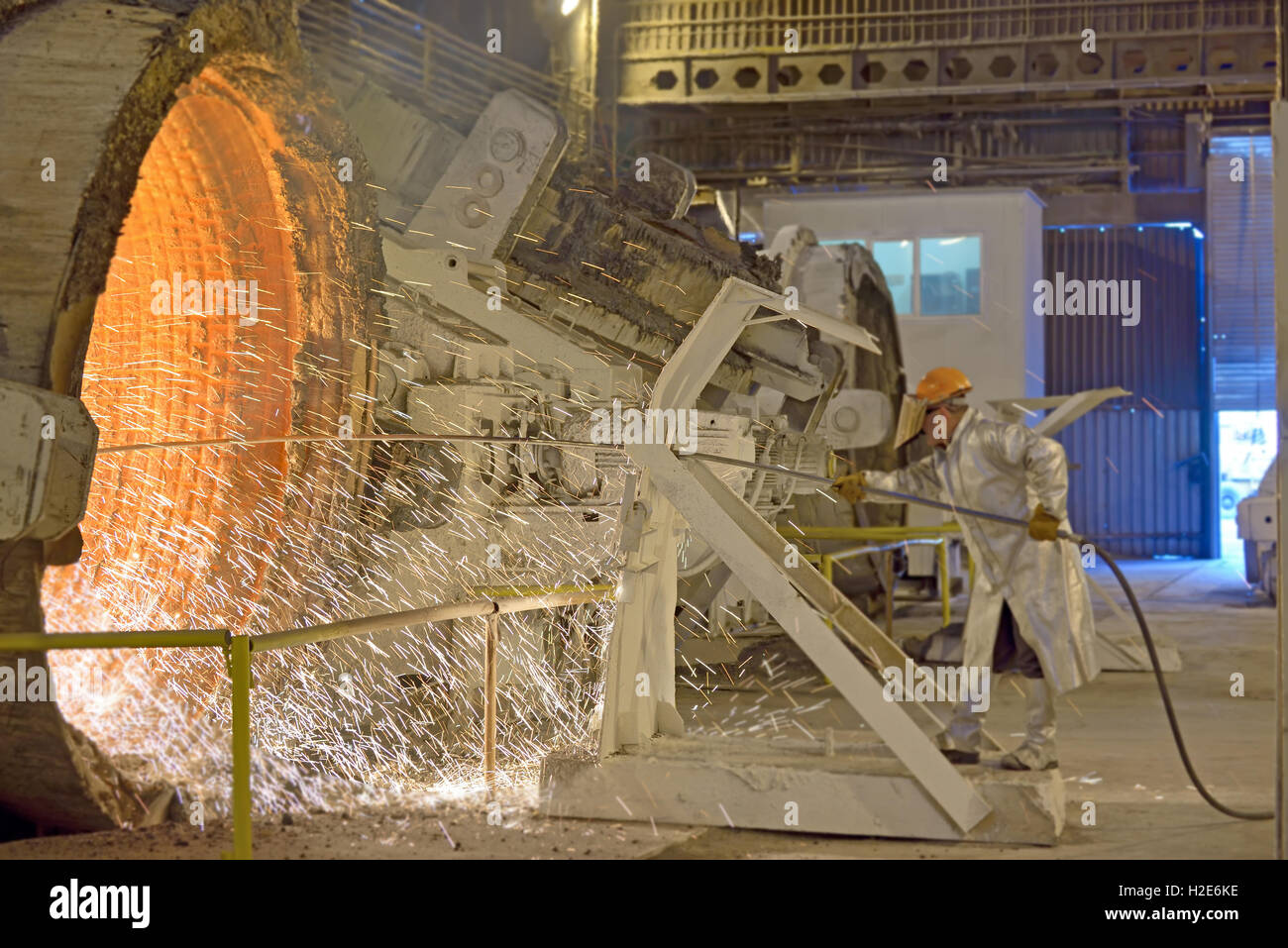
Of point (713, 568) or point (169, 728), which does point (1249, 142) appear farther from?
point (169, 728)

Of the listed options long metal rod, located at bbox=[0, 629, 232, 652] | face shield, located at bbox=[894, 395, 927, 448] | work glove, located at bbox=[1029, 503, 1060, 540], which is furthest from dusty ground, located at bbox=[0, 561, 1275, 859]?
face shield, located at bbox=[894, 395, 927, 448]

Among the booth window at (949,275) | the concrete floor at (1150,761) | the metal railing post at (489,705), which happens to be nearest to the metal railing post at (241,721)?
the concrete floor at (1150,761)

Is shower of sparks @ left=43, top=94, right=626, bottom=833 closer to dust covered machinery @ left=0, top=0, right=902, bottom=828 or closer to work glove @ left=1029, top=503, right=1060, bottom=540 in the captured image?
dust covered machinery @ left=0, top=0, right=902, bottom=828

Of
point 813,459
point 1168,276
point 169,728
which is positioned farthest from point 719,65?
point 169,728

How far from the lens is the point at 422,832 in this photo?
12.4 ft

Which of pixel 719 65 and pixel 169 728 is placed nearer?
pixel 169 728

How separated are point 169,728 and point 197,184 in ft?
5.59

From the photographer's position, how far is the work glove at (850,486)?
13.8ft

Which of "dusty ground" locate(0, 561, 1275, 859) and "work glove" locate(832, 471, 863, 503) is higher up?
"work glove" locate(832, 471, 863, 503)

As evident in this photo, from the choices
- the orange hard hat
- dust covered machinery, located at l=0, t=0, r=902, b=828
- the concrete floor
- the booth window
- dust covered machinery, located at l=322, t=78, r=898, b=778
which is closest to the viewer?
dust covered machinery, located at l=0, t=0, r=902, b=828

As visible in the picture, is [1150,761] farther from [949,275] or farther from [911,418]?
[949,275]

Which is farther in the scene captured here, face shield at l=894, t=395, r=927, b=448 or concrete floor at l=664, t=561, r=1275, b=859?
face shield at l=894, t=395, r=927, b=448

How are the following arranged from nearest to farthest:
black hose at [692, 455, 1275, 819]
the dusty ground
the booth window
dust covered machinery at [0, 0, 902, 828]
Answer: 1. dust covered machinery at [0, 0, 902, 828]
2. the dusty ground
3. black hose at [692, 455, 1275, 819]
4. the booth window

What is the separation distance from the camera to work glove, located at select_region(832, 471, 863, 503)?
4215 millimetres
